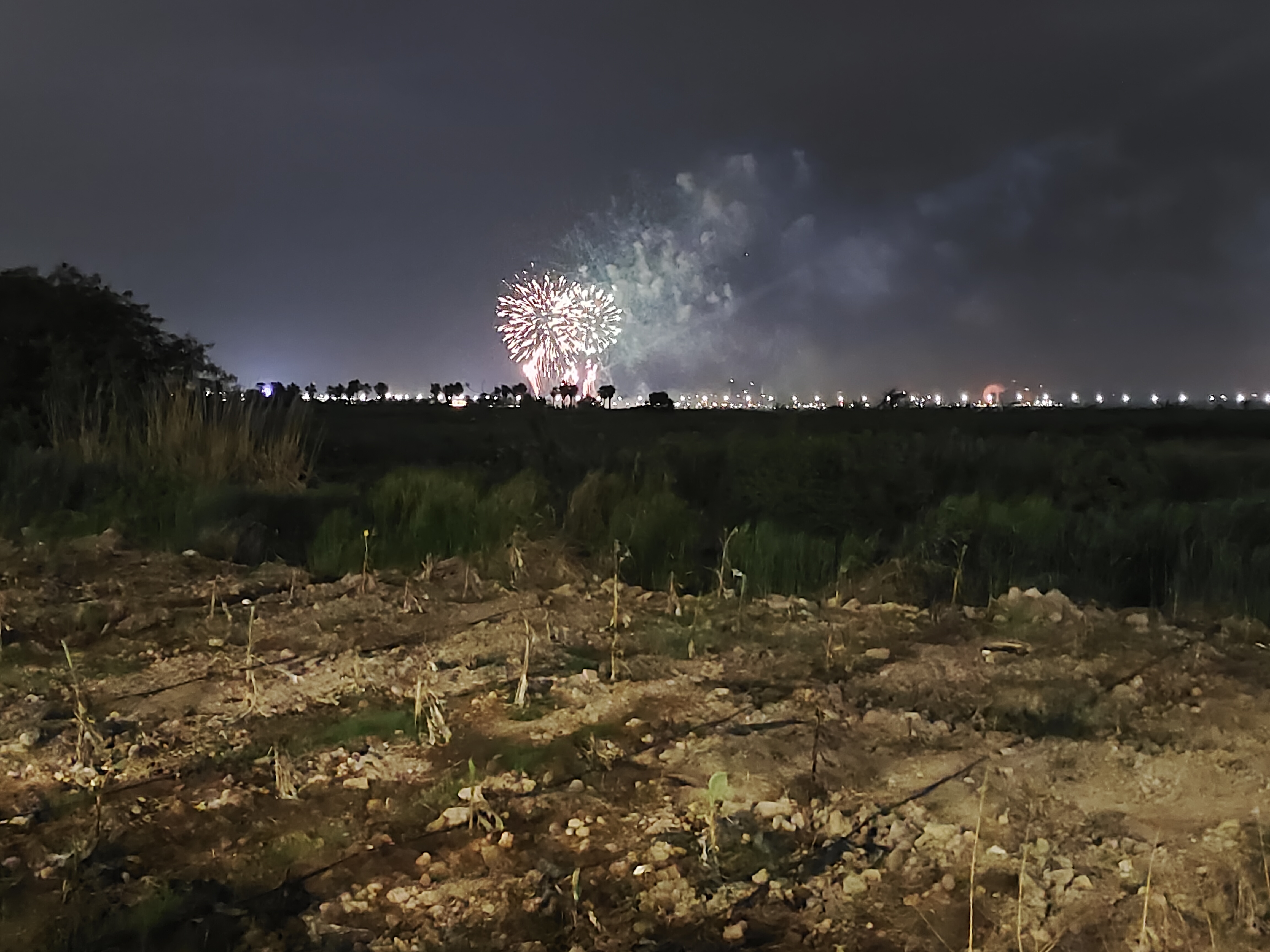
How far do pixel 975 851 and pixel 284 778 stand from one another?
240cm

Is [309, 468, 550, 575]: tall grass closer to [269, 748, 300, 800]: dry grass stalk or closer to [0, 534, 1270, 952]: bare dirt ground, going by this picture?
[0, 534, 1270, 952]: bare dirt ground

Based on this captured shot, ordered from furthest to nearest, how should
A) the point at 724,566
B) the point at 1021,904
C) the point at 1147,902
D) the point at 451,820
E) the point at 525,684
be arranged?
the point at 724,566 < the point at 525,684 < the point at 451,820 < the point at 1021,904 < the point at 1147,902

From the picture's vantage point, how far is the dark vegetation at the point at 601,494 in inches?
311

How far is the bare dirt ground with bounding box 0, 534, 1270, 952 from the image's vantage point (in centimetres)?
290

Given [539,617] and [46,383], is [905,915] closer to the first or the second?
[539,617]

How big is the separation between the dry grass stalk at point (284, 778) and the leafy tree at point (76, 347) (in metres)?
10.9

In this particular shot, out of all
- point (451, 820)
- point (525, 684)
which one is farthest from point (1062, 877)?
point (525, 684)

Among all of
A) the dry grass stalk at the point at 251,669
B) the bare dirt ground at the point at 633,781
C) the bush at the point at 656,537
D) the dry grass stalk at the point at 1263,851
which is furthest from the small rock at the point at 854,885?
the bush at the point at 656,537

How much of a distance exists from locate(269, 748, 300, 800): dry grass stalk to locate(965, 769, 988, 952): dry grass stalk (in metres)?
2.30

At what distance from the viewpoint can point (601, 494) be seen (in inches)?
407

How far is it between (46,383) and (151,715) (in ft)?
39.1

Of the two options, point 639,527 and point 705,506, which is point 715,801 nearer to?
point 639,527

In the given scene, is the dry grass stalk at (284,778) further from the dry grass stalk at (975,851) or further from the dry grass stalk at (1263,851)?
the dry grass stalk at (1263,851)

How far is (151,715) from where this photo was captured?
455 centimetres
